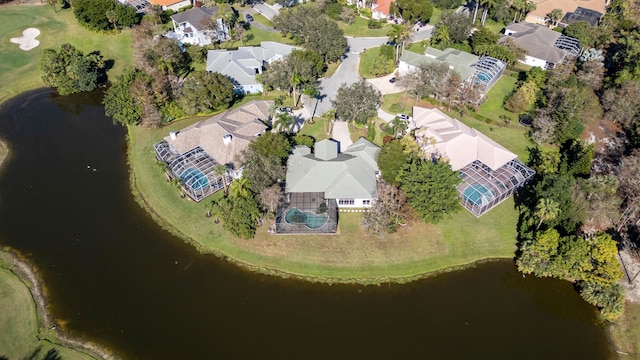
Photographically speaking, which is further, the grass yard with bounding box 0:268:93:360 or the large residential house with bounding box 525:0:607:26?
the large residential house with bounding box 525:0:607:26

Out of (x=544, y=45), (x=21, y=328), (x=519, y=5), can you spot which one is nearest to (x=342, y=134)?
(x=544, y=45)

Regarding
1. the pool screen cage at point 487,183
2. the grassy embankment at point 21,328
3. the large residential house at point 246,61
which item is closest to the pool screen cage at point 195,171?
Answer: the large residential house at point 246,61

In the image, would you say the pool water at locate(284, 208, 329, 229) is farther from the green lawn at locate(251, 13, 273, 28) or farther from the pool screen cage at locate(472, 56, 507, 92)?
the green lawn at locate(251, 13, 273, 28)

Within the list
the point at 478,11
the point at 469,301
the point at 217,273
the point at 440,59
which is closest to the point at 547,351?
the point at 469,301

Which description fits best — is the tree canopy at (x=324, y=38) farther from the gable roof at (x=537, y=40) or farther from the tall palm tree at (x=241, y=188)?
the tall palm tree at (x=241, y=188)

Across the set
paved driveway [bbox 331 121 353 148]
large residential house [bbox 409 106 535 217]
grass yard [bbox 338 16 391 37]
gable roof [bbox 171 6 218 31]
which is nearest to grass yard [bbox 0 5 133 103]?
gable roof [bbox 171 6 218 31]

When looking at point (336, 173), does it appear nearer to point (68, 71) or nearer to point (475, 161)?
point (475, 161)

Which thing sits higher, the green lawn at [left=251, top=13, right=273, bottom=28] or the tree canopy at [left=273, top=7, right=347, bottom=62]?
the tree canopy at [left=273, top=7, right=347, bottom=62]

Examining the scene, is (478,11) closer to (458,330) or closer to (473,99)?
(473,99)
